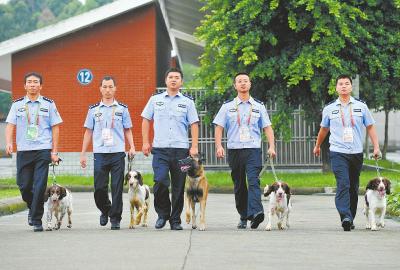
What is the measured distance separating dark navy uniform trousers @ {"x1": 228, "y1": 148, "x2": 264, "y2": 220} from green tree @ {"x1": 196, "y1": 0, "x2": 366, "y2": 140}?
444 inches

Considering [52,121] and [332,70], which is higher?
[332,70]

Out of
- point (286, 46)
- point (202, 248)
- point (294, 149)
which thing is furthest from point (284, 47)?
point (202, 248)

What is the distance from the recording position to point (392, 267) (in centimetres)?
901

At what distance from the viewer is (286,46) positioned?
86.0ft

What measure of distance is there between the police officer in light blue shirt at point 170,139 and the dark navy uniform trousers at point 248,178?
2.17ft

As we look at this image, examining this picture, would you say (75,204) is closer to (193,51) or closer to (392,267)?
(392,267)

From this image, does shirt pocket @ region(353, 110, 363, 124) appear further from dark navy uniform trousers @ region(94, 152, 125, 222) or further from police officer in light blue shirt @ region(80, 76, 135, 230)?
dark navy uniform trousers @ region(94, 152, 125, 222)

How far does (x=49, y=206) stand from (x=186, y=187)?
1.83m

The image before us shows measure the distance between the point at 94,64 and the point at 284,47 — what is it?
6.14 m

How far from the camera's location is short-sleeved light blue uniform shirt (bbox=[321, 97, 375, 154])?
1309 cm

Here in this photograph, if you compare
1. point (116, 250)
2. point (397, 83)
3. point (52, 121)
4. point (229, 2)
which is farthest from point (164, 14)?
point (116, 250)

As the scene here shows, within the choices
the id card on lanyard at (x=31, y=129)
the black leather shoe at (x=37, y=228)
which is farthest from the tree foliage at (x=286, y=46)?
the black leather shoe at (x=37, y=228)

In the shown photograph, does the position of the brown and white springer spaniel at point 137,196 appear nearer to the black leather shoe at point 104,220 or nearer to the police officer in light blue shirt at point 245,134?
the black leather shoe at point 104,220

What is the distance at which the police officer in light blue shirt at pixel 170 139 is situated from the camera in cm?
1305
